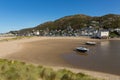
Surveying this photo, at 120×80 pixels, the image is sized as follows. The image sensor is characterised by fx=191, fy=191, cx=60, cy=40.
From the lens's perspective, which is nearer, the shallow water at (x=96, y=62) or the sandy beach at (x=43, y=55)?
the sandy beach at (x=43, y=55)

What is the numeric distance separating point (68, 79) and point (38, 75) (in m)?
2.28

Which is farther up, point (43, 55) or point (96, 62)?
point (43, 55)

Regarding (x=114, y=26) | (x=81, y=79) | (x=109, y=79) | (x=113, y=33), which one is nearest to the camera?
(x=81, y=79)

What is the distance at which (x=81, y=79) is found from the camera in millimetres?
12945

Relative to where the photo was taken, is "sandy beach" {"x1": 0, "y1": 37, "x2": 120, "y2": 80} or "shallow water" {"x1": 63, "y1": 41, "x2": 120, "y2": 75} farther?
"shallow water" {"x1": 63, "y1": 41, "x2": 120, "y2": 75}

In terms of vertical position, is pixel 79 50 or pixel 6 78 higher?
pixel 6 78

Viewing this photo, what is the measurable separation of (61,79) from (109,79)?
26.2 feet

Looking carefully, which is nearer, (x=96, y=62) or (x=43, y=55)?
(x=96, y=62)

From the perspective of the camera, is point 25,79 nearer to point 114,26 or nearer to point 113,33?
point 113,33

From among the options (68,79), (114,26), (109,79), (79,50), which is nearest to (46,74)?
(68,79)

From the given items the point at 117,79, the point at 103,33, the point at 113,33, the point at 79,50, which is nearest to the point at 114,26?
the point at 113,33

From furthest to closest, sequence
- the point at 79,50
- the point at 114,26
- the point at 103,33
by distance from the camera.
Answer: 1. the point at 114,26
2. the point at 103,33
3. the point at 79,50

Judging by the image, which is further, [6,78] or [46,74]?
[46,74]

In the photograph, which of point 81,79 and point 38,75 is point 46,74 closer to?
point 38,75
